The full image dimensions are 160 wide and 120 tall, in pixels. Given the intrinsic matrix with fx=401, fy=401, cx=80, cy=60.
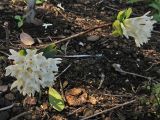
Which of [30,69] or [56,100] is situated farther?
[56,100]

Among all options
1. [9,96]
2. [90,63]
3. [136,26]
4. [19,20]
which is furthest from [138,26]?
[19,20]

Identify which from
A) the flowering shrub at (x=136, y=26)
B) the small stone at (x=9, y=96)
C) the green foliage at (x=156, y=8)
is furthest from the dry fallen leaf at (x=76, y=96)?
the green foliage at (x=156, y=8)

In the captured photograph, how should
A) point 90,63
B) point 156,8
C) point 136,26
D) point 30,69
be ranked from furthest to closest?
point 156,8 < point 90,63 < point 136,26 < point 30,69

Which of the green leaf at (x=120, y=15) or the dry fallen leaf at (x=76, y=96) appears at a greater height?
the green leaf at (x=120, y=15)

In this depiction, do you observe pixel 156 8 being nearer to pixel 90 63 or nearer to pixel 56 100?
pixel 90 63

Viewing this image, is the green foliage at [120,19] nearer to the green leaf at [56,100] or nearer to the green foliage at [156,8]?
the green leaf at [56,100]
